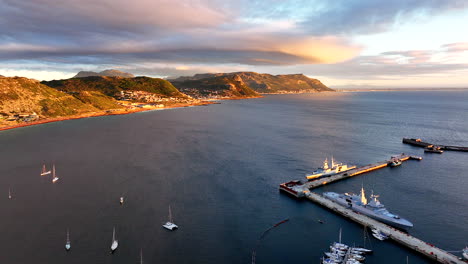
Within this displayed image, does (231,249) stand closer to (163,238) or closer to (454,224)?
(163,238)

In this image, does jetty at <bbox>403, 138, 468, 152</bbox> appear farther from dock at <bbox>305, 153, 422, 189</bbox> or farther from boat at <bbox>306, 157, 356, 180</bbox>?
boat at <bbox>306, 157, 356, 180</bbox>

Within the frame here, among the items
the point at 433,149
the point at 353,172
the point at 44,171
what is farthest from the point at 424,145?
the point at 44,171

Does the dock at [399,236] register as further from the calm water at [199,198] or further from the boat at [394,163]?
the boat at [394,163]

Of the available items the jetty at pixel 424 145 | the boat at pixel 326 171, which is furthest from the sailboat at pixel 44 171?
the jetty at pixel 424 145

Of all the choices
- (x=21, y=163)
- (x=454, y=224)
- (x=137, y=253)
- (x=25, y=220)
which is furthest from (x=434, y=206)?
(x=21, y=163)

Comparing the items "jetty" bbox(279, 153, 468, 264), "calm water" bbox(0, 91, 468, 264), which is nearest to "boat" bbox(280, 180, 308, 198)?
"jetty" bbox(279, 153, 468, 264)

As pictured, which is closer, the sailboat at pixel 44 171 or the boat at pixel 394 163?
the sailboat at pixel 44 171

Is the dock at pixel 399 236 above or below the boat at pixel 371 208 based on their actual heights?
below
